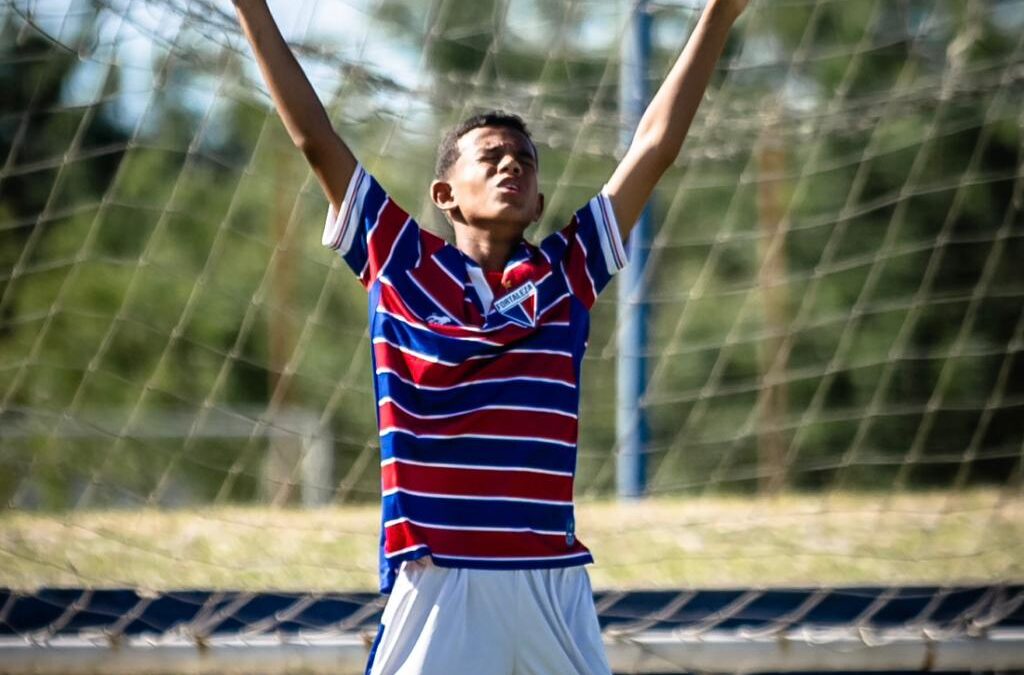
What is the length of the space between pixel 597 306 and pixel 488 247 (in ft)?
21.2

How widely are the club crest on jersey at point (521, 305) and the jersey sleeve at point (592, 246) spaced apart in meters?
0.09

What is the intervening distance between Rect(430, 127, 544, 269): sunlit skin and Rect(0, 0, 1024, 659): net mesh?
5.72 ft

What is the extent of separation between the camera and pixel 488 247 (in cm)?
223

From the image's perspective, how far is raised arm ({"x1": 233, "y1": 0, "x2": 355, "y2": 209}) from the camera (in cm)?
213

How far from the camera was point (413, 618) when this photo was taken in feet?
6.57

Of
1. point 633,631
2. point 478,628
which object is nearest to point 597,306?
point 633,631

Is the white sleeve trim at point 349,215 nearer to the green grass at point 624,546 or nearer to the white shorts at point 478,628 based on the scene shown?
the white shorts at point 478,628

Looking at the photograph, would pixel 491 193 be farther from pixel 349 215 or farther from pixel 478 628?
pixel 478 628

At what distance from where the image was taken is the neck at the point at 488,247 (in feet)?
7.30

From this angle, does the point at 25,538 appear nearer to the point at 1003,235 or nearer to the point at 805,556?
the point at 805,556

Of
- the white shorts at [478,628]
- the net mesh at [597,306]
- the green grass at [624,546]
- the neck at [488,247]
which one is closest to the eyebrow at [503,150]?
the neck at [488,247]

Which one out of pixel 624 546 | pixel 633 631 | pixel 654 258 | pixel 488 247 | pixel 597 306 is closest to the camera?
pixel 488 247

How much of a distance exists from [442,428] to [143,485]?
6446mm

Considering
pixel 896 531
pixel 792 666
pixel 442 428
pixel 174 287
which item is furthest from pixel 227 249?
pixel 442 428
